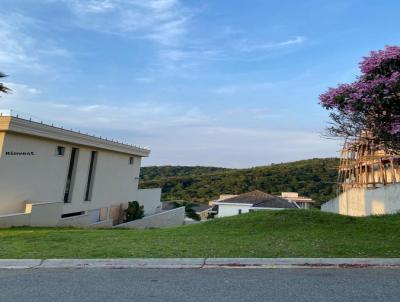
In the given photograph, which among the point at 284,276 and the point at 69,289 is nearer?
the point at 69,289


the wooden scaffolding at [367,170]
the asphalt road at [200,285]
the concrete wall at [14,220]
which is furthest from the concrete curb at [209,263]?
the wooden scaffolding at [367,170]

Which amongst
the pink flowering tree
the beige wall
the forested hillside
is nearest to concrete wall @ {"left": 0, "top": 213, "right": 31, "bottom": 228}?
the beige wall

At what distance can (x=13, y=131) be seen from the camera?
18.8 m

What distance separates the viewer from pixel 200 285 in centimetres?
635

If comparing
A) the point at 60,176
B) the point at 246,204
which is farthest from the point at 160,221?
the point at 246,204

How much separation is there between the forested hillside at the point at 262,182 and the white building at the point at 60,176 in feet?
117

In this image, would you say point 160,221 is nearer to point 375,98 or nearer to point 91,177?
point 91,177

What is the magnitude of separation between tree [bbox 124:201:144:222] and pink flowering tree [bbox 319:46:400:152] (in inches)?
954

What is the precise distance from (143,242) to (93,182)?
1790cm

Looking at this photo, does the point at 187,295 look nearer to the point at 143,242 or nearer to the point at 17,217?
the point at 143,242

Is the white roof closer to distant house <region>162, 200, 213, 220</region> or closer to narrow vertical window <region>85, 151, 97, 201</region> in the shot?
narrow vertical window <region>85, 151, 97, 201</region>

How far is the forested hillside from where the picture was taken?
207ft

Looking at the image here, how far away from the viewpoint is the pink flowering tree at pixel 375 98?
9070 millimetres

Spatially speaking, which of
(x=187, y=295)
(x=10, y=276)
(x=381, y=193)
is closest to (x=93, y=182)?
(x=381, y=193)
